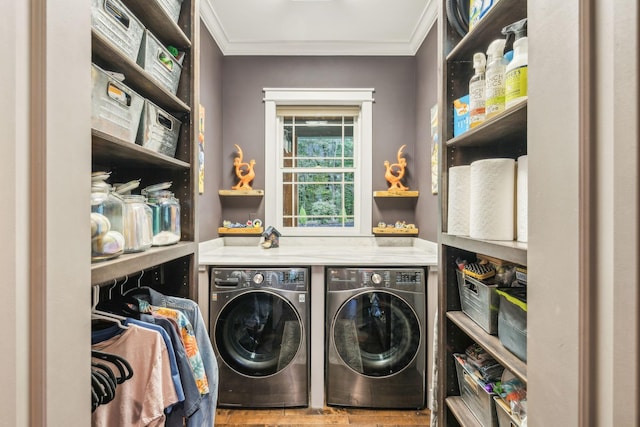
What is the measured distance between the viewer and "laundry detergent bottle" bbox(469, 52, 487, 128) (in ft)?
3.87

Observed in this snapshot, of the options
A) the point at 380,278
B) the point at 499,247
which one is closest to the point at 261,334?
the point at 380,278

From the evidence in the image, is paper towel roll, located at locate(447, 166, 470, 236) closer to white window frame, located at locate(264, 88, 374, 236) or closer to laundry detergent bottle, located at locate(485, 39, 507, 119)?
laundry detergent bottle, located at locate(485, 39, 507, 119)

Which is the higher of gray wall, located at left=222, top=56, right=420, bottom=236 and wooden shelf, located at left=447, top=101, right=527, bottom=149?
gray wall, located at left=222, top=56, right=420, bottom=236

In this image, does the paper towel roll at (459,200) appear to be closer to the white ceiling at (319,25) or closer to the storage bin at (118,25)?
the storage bin at (118,25)

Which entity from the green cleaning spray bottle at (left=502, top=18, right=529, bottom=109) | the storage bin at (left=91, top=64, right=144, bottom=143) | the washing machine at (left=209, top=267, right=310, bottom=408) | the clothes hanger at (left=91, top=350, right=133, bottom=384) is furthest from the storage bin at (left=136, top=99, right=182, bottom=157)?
the green cleaning spray bottle at (left=502, top=18, right=529, bottom=109)

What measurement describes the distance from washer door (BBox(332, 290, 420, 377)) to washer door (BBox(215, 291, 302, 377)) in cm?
30

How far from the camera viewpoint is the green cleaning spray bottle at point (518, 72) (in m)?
0.93
